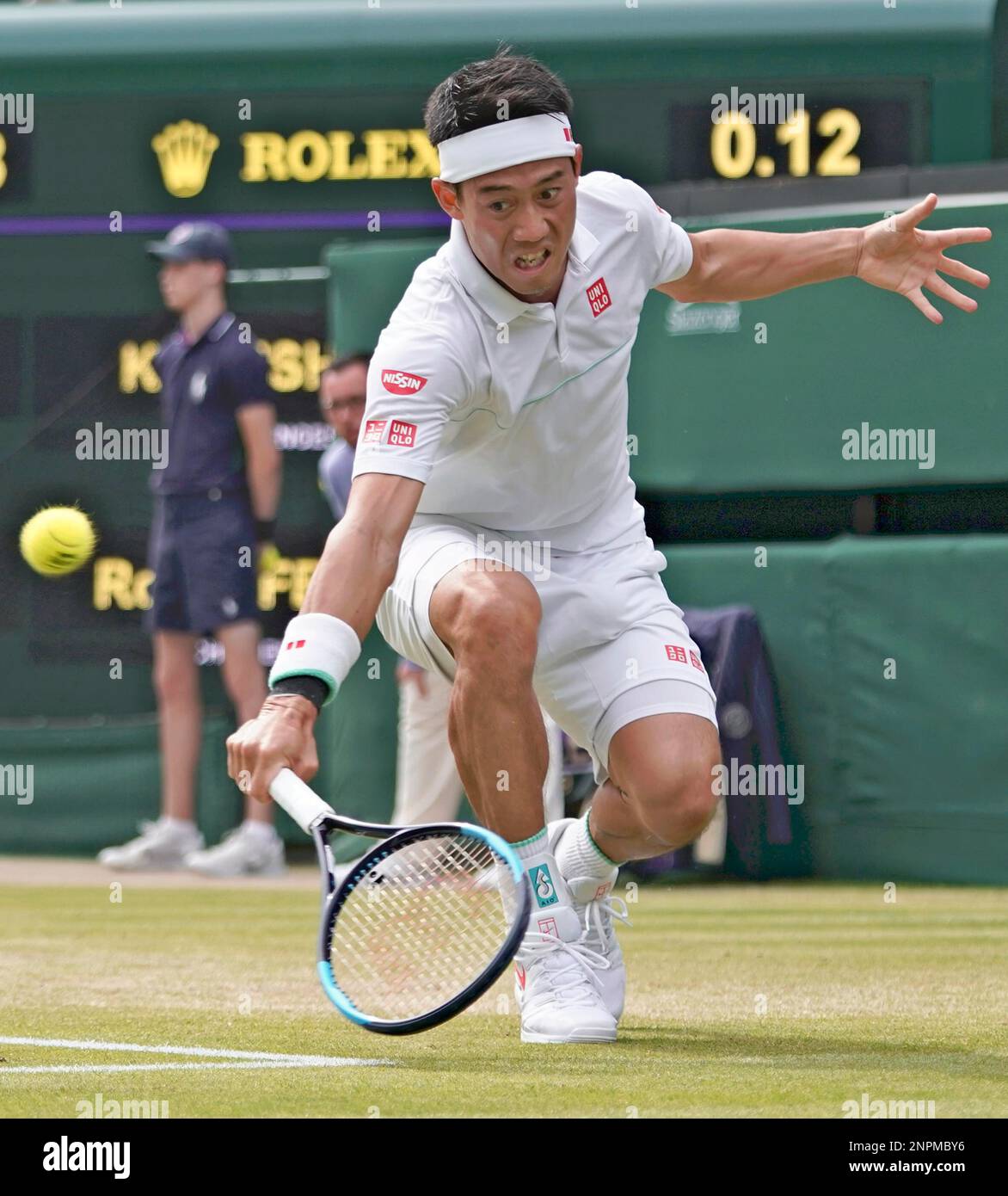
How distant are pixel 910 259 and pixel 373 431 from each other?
145 centimetres

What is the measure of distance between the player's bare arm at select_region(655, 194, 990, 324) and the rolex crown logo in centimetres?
489

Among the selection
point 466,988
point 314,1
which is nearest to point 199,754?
point 314,1

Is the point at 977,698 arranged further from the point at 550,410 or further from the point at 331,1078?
the point at 331,1078

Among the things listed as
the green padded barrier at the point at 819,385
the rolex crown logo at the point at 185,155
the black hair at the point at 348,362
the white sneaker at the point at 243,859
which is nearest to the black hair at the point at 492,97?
the black hair at the point at 348,362

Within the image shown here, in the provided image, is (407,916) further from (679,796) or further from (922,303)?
(922,303)

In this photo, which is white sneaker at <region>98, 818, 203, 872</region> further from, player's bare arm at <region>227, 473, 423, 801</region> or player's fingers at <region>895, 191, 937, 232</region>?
player's bare arm at <region>227, 473, 423, 801</region>

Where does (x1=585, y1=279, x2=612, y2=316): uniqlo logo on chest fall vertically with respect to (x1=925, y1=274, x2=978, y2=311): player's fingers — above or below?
below

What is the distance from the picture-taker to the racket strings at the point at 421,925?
146 inches

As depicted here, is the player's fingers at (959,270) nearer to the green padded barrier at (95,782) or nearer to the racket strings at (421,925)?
the racket strings at (421,925)

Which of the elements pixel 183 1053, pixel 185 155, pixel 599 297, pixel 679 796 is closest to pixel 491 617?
pixel 679 796

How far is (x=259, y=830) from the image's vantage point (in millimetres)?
8789

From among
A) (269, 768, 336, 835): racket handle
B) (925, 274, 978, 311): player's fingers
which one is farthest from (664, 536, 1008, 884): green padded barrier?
(269, 768, 336, 835): racket handle

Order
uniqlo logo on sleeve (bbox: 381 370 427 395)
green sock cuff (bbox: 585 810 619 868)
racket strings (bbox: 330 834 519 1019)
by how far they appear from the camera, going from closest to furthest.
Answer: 1. racket strings (bbox: 330 834 519 1019)
2. uniqlo logo on sleeve (bbox: 381 370 427 395)
3. green sock cuff (bbox: 585 810 619 868)

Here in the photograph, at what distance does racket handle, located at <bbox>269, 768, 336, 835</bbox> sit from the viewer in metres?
3.48
